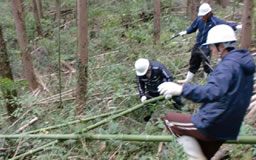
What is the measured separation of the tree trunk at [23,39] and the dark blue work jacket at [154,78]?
13.3ft

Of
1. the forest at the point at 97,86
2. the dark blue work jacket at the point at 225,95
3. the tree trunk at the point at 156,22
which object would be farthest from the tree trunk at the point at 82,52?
the tree trunk at the point at 156,22

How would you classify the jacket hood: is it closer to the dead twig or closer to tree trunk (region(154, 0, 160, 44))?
the dead twig

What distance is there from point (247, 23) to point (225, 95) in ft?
9.29

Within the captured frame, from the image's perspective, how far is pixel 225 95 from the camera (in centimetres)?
225

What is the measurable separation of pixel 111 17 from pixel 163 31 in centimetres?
318

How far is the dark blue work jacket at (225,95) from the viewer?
7.16 feet

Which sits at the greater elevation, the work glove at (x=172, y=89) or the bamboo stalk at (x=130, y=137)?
the work glove at (x=172, y=89)

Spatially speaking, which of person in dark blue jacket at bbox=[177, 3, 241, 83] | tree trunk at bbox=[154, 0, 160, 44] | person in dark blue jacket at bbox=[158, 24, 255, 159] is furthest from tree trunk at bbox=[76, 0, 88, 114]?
tree trunk at bbox=[154, 0, 160, 44]

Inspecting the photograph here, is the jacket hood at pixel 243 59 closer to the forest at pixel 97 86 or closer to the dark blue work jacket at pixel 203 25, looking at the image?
the forest at pixel 97 86

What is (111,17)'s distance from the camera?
1241 centimetres

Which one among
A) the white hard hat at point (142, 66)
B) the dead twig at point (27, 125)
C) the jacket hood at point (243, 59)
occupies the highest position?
the jacket hood at point (243, 59)

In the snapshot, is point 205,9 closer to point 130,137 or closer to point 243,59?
point 130,137

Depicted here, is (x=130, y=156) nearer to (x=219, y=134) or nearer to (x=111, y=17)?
(x=219, y=134)

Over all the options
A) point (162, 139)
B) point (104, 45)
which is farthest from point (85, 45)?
point (104, 45)
